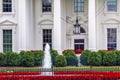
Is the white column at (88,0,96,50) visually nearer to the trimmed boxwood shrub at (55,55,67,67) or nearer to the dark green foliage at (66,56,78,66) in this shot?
the dark green foliage at (66,56,78,66)

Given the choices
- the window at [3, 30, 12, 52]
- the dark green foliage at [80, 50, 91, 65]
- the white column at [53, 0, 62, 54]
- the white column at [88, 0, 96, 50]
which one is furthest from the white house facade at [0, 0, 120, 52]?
the dark green foliage at [80, 50, 91, 65]

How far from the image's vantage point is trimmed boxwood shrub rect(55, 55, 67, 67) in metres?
44.3

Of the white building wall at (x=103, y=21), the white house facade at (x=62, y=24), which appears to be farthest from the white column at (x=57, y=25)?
the white building wall at (x=103, y=21)

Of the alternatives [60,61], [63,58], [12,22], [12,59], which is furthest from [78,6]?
[12,59]

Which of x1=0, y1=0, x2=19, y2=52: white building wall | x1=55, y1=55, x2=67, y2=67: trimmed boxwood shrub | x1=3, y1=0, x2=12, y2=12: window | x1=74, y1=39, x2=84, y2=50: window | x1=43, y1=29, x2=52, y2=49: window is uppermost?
x1=3, y1=0, x2=12, y2=12: window

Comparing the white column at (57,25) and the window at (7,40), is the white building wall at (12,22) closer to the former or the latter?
the window at (7,40)

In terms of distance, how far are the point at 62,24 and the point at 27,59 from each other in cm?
815

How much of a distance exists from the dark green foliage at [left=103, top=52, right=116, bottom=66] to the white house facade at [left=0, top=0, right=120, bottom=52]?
199 inches

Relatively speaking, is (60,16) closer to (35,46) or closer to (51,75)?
(35,46)

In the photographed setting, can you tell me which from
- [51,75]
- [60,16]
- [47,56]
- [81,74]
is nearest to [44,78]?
[51,75]

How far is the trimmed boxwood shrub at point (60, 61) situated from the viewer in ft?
145

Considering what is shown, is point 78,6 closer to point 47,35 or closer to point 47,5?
point 47,5

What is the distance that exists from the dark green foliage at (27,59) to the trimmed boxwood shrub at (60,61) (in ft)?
7.54

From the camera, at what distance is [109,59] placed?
146 ft
